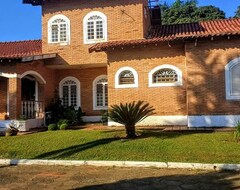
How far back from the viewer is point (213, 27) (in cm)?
1867

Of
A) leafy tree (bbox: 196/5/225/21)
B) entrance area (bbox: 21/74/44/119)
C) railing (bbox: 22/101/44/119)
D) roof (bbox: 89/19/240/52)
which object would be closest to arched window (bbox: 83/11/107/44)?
roof (bbox: 89/19/240/52)

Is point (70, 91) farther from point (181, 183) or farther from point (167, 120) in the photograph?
point (181, 183)

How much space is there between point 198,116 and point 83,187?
8.79 metres

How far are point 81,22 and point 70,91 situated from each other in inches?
167

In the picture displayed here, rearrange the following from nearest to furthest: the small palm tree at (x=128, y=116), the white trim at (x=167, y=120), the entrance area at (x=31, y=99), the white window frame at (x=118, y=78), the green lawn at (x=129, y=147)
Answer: the green lawn at (x=129, y=147) → the small palm tree at (x=128, y=116) → the white trim at (x=167, y=120) → the white window frame at (x=118, y=78) → the entrance area at (x=31, y=99)

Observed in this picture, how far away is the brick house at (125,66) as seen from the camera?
48.6ft

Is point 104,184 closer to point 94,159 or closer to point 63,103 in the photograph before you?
point 94,159

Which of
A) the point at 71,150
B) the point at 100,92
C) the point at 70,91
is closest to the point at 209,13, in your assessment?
the point at 100,92

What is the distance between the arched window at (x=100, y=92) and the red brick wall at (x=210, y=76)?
635cm

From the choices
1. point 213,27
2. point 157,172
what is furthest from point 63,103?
point 157,172

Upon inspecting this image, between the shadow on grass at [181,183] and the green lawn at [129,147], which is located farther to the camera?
the green lawn at [129,147]

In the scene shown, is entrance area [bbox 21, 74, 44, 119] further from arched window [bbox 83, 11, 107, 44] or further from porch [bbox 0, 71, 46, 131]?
arched window [bbox 83, 11, 107, 44]

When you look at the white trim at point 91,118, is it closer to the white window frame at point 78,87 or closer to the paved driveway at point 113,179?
the white window frame at point 78,87

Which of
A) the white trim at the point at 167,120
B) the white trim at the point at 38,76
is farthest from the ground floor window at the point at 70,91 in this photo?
the white trim at the point at 167,120
